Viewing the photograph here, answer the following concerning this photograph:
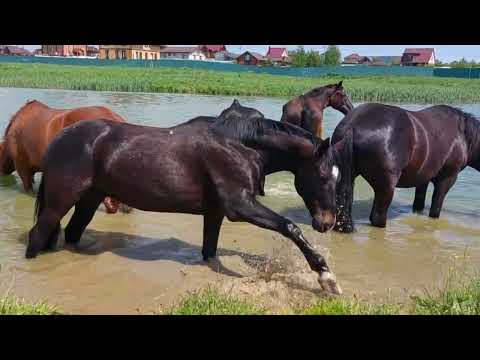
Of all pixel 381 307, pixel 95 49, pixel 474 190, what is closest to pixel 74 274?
pixel 381 307

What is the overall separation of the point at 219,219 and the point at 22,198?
4221 millimetres

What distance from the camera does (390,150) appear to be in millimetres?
6695

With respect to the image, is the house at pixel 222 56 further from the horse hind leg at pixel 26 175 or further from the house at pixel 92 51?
the horse hind leg at pixel 26 175

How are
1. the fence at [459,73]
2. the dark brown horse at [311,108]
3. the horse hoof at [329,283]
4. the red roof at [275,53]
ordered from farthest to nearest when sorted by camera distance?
the red roof at [275,53] → the fence at [459,73] → the dark brown horse at [311,108] → the horse hoof at [329,283]

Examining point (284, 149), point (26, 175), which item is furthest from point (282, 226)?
point (26, 175)

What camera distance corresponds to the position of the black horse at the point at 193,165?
4977 millimetres

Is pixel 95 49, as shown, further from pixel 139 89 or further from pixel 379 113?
pixel 379 113

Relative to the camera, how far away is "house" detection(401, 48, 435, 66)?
100000 millimetres

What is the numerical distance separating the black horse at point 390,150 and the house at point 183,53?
9905cm

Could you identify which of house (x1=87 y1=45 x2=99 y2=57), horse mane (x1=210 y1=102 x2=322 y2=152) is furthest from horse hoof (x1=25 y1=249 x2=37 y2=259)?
house (x1=87 y1=45 x2=99 y2=57)

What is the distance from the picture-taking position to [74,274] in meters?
5.14

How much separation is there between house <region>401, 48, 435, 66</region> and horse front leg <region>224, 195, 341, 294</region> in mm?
103317

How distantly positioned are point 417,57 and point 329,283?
105m

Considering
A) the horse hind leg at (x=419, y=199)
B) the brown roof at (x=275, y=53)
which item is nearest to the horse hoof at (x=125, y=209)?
the horse hind leg at (x=419, y=199)
